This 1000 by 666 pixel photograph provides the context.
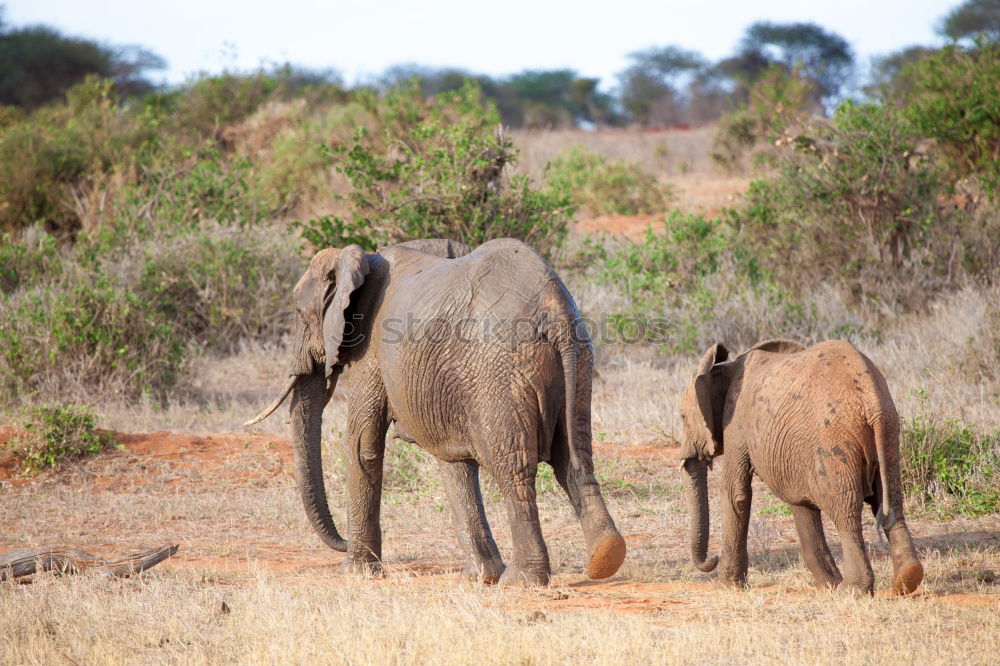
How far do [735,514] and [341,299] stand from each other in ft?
7.51

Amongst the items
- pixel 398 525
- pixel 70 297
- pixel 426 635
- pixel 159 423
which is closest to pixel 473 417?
pixel 426 635

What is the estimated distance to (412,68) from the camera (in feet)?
202

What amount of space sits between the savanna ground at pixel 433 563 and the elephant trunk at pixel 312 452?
9.3 inches

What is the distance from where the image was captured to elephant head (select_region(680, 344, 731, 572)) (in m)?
5.52

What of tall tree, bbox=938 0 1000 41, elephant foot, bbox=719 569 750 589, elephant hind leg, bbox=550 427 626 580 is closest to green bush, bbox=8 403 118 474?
elephant hind leg, bbox=550 427 626 580

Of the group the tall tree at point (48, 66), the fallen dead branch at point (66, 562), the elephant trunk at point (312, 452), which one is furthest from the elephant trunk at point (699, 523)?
the tall tree at point (48, 66)

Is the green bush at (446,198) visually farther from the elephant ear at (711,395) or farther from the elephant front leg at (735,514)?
the elephant front leg at (735,514)

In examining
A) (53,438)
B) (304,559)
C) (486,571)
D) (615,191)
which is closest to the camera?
(486,571)

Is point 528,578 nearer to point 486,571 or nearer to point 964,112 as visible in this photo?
point 486,571

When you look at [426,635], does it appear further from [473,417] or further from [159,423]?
[159,423]

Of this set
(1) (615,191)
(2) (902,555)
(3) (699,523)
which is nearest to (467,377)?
(3) (699,523)

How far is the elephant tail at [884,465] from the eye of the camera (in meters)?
4.75

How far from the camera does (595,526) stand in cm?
516

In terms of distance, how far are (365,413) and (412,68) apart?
5792 cm
